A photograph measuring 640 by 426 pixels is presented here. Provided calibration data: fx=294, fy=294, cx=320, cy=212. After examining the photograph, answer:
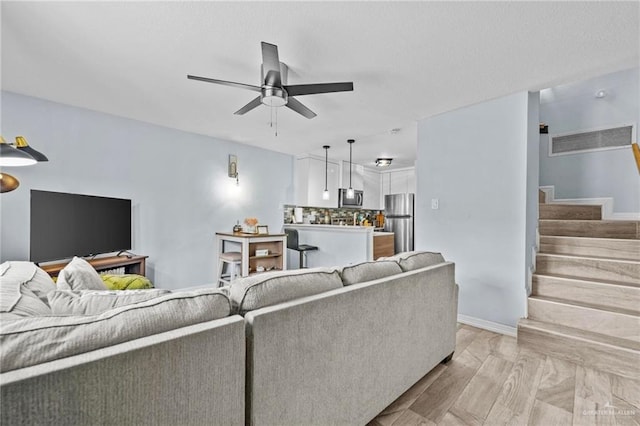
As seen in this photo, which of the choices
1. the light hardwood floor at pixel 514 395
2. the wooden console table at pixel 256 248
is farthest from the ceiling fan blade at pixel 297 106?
the light hardwood floor at pixel 514 395

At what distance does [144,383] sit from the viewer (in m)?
0.78

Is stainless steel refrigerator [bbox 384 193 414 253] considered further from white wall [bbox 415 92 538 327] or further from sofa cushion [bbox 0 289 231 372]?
sofa cushion [bbox 0 289 231 372]

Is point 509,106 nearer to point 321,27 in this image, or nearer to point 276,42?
point 321,27

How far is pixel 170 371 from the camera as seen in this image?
834mm

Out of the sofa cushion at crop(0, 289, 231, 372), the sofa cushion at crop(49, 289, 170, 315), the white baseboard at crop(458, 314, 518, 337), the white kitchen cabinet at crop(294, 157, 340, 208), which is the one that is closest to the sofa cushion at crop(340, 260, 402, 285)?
the sofa cushion at crop(0, 289, 231, 372)

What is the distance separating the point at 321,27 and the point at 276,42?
34cm

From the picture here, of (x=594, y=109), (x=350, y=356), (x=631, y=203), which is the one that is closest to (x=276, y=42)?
(x=350, y=356)

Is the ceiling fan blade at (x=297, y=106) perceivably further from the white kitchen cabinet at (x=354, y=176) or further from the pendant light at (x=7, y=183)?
the white kitchen cabinet at (x=354, y=176)

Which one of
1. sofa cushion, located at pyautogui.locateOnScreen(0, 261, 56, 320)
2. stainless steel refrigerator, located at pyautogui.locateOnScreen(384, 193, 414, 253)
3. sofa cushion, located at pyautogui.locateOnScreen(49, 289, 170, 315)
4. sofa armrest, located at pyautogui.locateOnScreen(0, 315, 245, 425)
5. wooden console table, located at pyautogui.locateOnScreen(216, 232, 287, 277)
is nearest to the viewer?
sofa armrest, located at pyautogui.locateOnScreen(0, 315, 245, 425)

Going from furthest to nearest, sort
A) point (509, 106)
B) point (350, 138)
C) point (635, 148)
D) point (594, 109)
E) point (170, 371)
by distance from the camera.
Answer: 1. point (350, 138)
2. point (594, 109)
3. point (509, 106)
4. point (635, 148)
5. point (170, 371)

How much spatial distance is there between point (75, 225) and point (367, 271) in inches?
117

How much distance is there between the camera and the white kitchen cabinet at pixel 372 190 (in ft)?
22.8

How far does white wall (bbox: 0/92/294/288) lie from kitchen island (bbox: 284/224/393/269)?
2.53 ft

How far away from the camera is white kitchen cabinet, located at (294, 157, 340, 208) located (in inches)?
224
